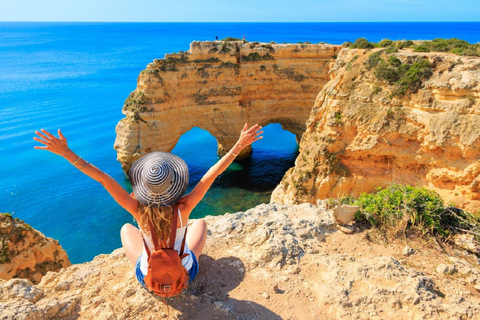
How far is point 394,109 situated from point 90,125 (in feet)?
102

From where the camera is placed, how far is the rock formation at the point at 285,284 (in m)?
4.23

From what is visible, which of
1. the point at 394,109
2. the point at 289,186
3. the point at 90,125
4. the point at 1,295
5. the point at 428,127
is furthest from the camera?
the point at 90,125

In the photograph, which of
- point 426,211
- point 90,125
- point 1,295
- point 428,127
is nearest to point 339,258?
point 426,211

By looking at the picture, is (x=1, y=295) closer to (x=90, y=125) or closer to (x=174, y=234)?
(x=174, y=234)

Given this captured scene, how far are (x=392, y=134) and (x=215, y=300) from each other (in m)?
10.7

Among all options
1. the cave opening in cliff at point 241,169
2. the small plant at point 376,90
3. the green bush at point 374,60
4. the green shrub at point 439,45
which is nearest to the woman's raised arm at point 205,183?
the small plant at point 376,90

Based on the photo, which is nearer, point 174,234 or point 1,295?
point 174,234

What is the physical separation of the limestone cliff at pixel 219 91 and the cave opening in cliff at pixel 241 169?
3.06 m

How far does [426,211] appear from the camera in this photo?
19.3 feet

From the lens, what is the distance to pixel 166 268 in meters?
3.62

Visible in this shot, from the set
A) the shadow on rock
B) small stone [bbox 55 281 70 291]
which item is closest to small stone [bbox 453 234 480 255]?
the shadow on rock

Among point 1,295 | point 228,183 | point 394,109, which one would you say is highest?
point 394,109

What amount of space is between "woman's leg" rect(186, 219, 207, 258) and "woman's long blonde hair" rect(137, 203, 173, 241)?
1.06 meters

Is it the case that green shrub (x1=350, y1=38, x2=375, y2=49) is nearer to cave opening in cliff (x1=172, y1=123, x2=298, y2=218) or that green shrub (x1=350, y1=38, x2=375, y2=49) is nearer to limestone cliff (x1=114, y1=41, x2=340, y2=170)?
limestone cliff (x1=114, y1=41, x2=340, y2=170)
